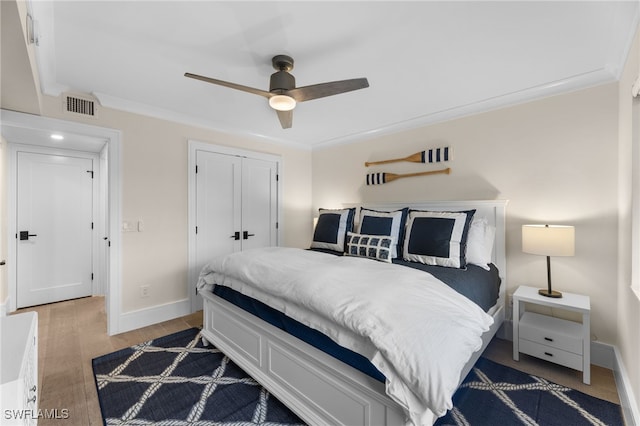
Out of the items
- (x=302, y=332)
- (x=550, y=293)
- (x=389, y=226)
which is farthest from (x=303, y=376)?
(x=550, y=293)

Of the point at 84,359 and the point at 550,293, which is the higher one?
the point at 550,293

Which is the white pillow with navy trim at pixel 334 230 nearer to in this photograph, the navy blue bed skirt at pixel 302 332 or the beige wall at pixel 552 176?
the beige wall at pixel 552 176

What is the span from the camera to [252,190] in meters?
3.94

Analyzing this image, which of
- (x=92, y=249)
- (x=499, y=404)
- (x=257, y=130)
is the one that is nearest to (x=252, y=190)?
(x=257, y=130)

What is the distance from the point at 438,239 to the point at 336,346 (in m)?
1.44

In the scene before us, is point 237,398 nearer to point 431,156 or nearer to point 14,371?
point 14,371

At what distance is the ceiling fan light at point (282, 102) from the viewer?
2.02 m

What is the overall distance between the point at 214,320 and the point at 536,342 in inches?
103

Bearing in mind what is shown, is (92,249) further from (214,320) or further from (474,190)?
(474,190)

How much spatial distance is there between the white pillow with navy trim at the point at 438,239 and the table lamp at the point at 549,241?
453mm

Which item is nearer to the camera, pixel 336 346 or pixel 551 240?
pixel 336 346

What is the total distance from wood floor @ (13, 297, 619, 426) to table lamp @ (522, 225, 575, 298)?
604mm

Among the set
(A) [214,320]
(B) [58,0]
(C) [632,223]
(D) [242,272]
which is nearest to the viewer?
(B) [58,0]

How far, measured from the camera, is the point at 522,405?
5.84 feet
